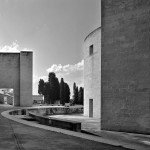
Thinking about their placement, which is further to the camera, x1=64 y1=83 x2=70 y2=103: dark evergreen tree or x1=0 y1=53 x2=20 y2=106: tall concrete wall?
x1=64 y1=83 x2=70 y2=103: dark evergreen tree

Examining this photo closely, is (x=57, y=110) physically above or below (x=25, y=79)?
below

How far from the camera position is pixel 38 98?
280 feet

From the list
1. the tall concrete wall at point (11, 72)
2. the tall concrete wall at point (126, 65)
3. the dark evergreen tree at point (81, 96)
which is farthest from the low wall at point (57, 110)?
the dark evergreen tree at point (81, 96)

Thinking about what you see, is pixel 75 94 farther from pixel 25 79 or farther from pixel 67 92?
pixel 25 79

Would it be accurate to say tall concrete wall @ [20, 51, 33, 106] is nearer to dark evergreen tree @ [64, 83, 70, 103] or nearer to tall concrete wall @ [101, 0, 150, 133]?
tall concrete wall @ [101, 0, 150, 133]

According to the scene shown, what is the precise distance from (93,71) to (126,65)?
1025 cm

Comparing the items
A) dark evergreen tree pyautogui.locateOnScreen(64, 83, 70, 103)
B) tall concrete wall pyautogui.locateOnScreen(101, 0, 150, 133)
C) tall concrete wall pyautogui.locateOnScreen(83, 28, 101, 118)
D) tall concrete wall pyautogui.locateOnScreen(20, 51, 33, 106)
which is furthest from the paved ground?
dark evergreen tree pyautogui.locateOnScreen(64, 83, 70, 103)

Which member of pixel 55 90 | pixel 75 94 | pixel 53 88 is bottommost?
pixel 75 94

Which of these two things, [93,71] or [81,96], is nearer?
[93,71]

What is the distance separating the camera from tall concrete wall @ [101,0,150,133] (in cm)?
1151

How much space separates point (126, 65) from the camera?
1210 cm

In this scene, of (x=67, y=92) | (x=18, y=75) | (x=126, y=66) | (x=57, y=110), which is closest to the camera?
(x=126, y=66)

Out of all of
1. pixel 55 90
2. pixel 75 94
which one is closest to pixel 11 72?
pixel 55 90

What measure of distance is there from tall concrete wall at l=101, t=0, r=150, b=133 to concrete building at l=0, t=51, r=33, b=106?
21.8 meters
